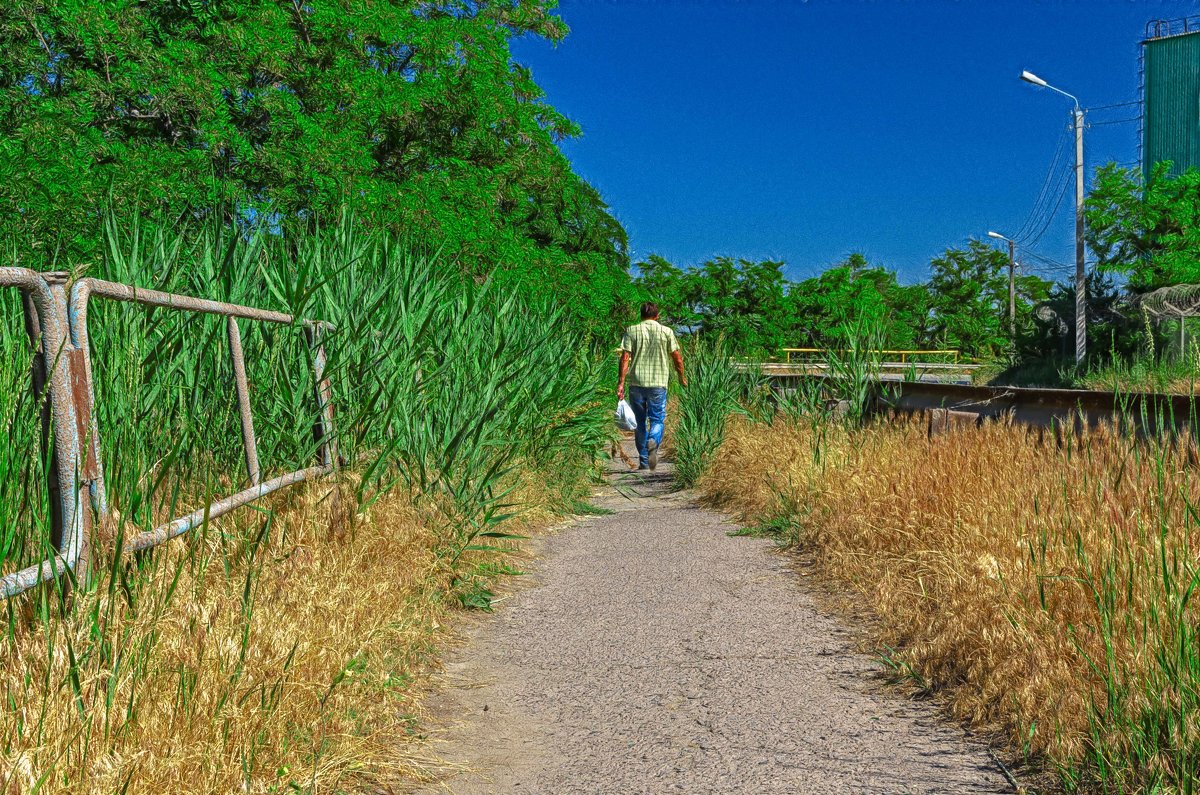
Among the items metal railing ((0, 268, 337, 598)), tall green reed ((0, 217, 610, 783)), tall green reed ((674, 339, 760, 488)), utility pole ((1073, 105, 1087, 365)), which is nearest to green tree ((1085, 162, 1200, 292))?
utility pole ((1073, 105, 1087, 365))

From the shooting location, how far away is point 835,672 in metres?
3.73

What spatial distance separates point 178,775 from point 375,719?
875 mm

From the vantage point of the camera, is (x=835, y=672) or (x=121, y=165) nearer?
(x=835, y=672)

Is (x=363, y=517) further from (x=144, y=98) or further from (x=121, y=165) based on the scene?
(x=144, y=98)

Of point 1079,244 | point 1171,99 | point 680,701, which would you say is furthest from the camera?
point 1171,99

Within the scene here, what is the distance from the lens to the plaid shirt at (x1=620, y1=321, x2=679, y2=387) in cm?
1032

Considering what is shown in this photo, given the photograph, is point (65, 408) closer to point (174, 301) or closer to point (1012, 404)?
point (174, 301)

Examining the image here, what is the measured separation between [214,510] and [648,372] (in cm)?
754

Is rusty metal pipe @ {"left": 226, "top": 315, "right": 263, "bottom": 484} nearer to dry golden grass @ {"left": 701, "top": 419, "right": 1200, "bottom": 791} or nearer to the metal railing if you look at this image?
the metal railing

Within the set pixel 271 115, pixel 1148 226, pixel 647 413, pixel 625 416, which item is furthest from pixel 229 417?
pixel 1148 226

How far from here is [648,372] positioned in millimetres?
10359

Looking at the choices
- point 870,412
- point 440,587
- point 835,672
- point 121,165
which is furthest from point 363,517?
point 121,165

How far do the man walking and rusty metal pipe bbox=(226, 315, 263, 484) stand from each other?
6830 millimetres

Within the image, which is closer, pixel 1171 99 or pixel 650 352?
pixel 650 352
